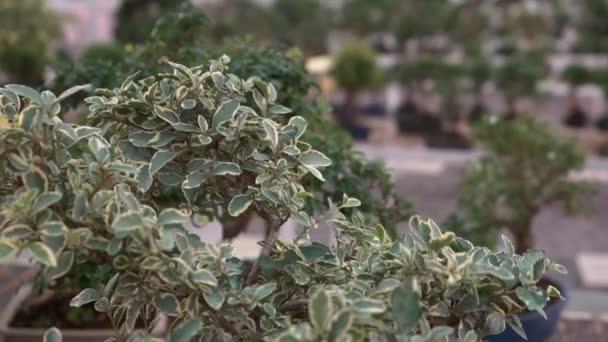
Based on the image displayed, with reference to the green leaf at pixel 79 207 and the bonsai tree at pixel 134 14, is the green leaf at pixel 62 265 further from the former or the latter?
the bonsai tree at pixel 134 14

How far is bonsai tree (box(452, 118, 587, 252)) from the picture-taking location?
334 cm

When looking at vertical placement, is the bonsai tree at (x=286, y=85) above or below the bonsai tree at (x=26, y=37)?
above

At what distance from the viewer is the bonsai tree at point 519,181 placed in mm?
3338

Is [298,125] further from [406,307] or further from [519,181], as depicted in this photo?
[519,181]

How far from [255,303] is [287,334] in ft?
0.61

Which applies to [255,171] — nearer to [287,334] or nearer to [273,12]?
[287,334]

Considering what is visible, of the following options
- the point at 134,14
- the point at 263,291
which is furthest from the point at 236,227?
the point at 134,14

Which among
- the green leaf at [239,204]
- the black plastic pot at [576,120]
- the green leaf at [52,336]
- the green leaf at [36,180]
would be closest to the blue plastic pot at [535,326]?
the green leaf at [239,204]

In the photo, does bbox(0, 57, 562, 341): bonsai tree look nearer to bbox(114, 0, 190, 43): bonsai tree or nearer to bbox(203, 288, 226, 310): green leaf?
bbox(203, 288, 226, 310): green leaf

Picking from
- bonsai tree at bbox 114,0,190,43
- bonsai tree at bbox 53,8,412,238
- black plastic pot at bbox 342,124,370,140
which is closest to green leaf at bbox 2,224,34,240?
bonsai tree at bbox 53,8,412,238

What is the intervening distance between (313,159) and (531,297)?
1.52ft

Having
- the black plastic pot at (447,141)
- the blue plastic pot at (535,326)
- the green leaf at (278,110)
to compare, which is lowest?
the black plastic pot at (447,141)

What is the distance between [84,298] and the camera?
4.75 ft

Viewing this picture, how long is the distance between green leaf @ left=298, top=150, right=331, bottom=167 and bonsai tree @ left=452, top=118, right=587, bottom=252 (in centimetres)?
187
